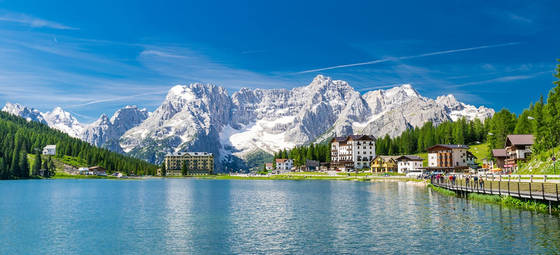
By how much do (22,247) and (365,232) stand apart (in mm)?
30935

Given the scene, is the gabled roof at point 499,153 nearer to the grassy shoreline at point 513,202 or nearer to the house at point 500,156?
the house at point 500,156

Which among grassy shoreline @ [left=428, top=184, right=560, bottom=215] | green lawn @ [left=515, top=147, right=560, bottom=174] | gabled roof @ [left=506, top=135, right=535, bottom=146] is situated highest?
gabled roof @ [left=506, top=135, right=535, bottom=146]

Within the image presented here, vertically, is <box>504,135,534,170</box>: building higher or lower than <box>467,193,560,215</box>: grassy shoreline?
higher

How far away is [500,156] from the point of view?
15525 centimetres

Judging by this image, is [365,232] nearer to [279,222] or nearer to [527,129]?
[279,222]

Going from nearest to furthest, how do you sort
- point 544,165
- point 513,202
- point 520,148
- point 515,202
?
point 515,202
point 513,202
point 544,165
point 520,148

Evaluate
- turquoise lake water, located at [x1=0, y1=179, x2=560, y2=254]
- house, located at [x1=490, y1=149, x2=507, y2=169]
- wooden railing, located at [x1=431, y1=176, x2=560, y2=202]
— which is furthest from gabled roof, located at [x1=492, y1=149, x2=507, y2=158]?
turquoise lake water, located at [x1=0, y1=179, x2=560, y2=254]

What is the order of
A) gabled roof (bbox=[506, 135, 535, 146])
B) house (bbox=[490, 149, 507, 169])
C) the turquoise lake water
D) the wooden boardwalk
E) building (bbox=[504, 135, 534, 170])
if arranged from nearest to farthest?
the turquoise lake water
the wooden boardwalk
building (bbox=[504, 135, 534, 170])
gabled roof (bbox=[506, 135, 535, 146])
house (bbox=[490, 149, 507, 169])

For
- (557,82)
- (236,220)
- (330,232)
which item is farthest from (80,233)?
(557,82)

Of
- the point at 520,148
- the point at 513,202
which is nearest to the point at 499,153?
the point at 520,148

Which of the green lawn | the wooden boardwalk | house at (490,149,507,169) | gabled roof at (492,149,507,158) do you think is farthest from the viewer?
house at (490,149,507,169)

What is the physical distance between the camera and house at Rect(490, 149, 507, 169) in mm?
154750

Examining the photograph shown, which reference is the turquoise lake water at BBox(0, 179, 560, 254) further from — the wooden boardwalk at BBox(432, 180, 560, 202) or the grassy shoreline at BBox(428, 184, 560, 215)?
the wooden boardwalk at BBox(432, 180, 560, 202)

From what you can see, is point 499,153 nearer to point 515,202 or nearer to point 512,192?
point 512,192
